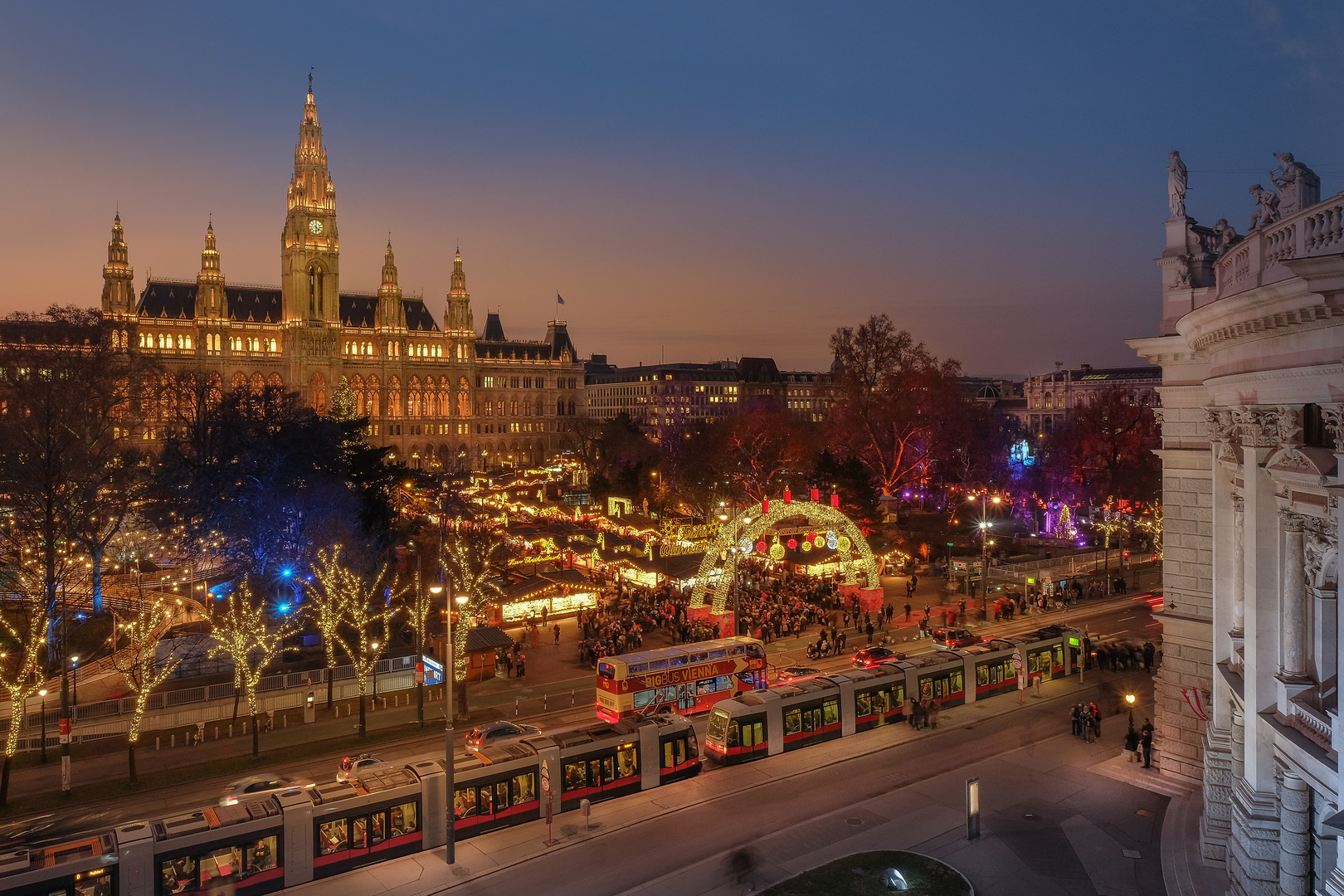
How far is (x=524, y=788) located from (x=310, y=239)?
108 metres

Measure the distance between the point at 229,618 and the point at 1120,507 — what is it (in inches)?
2185

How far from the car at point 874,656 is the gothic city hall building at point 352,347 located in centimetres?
7168

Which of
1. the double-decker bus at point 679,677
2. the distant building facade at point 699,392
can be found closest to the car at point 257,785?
the double-decker bus at point 679,677

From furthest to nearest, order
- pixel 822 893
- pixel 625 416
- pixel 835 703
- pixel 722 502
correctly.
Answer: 1. pixel 625 416
2. pixel 722 502
3. pixel 835 703
4. pixel 822 893

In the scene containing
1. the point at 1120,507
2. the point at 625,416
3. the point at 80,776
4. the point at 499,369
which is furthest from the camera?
the point at 499,369

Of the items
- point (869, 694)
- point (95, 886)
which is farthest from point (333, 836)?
point (869, 694)

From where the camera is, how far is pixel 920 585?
165ft

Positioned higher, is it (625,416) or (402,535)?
(625,416)

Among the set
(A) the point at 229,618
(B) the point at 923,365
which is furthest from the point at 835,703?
(B) the point at 923,365

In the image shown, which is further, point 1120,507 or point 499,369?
point 499,369

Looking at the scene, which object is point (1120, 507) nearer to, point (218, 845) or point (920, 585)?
point (920, 585)

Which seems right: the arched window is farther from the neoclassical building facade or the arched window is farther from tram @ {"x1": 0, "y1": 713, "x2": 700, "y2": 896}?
the neoclassical building facade

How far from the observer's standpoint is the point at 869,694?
2659 centimetres

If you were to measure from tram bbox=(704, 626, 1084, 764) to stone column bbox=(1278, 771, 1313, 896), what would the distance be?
13.6 m
